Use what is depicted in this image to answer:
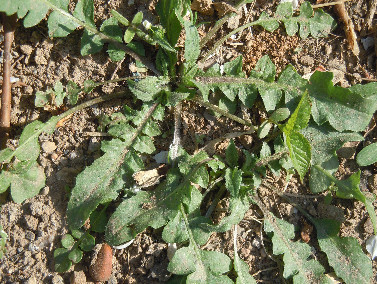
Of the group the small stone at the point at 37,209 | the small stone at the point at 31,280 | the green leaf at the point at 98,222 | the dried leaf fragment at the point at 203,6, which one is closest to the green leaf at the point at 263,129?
the dried leaf fragment at the point at 203,6

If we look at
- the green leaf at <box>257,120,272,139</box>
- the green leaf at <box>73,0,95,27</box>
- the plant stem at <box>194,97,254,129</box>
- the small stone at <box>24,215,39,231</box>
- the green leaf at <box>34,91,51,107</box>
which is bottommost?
the small stone at <box>24,215,39,231</box>

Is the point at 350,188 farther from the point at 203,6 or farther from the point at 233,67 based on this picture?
the point at 203,6

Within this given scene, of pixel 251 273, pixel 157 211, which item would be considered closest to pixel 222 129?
pixel 157 211

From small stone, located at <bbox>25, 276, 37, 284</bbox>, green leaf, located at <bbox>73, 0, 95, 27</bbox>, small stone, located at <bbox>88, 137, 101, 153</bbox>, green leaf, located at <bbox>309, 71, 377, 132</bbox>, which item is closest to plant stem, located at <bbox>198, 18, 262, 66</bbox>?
green leaf, located at <bbox>309, 71, 377, 132</bbox>

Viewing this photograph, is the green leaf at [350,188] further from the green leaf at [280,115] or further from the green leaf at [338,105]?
the green leaf at [280,115]

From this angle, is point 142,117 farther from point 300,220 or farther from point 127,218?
point 300,220

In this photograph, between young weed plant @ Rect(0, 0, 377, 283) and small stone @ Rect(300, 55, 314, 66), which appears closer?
young weed plant @ Rect(0, 0, 377, 283)

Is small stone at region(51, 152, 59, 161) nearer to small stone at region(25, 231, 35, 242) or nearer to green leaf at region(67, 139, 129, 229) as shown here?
green leaf at region(67, 139, 129, 229)
